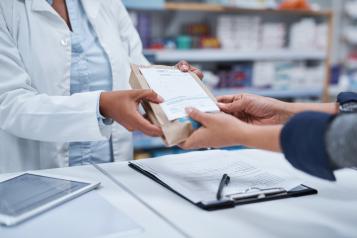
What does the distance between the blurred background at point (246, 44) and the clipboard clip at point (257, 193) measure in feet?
6.63

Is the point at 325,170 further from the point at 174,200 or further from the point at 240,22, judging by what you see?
the point at 240,22

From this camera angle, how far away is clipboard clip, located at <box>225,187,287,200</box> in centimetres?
115

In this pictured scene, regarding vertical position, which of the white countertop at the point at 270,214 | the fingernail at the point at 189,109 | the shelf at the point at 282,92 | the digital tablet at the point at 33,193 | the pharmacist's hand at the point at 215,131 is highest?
the fingernail at the point at 189,109

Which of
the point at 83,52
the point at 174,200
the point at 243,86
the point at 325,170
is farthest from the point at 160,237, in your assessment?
the point at 243,86

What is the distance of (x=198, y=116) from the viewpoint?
1.19 metres

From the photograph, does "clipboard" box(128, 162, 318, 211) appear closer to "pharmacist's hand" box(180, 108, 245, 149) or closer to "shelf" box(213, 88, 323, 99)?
"pharmacist's hand" box(180, 108, 245, 149)

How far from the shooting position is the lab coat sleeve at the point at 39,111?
1373 mm

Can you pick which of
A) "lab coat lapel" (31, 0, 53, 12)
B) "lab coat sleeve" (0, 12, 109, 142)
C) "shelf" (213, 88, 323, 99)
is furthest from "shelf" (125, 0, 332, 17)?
"lab coat sleeve" (0, 12, 109, 142)

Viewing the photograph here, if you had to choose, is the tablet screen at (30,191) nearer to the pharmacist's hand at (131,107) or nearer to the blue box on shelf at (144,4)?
the pharmacist's hand at (131,107)

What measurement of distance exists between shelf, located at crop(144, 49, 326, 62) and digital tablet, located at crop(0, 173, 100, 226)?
200 centimetres

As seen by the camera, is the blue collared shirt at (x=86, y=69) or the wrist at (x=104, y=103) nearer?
the wrist at (x=104, y=103)

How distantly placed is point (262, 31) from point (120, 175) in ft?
8.81

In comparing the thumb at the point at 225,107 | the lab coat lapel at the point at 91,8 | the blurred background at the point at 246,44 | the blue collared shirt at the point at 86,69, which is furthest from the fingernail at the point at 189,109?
the blurred background at the point at 246,44

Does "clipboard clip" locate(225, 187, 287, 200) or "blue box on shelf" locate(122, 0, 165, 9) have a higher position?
"blue box on shelf" locate(122, 0, 165, 9)
